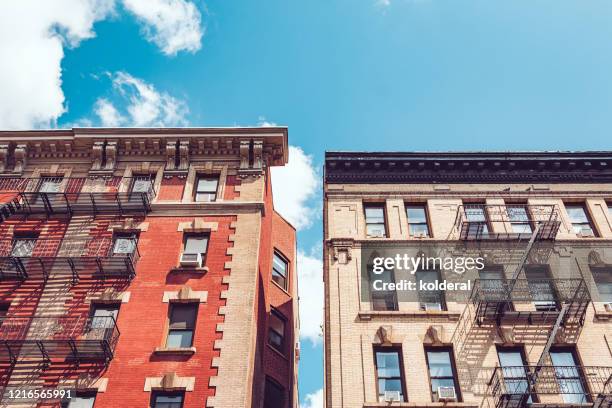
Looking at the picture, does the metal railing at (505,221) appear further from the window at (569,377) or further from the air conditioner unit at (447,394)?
the air conditioner unit at (447,394)

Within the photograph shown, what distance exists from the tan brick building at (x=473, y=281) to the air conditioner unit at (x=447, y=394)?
3cm

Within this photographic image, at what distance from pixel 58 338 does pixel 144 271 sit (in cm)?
368

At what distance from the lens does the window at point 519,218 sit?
2303cm

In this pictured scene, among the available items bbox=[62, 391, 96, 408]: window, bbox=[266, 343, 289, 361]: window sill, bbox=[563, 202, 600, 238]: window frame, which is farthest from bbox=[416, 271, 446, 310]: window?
bbox=[62, 391, 96, 408]: window

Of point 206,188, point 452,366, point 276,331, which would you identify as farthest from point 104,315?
point 452,366

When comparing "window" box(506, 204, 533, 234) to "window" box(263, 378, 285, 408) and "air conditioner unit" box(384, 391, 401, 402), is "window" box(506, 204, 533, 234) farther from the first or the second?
"window" box(263, 378, 285, 408)

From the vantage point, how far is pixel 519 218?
930 inches

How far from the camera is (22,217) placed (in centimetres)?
2328

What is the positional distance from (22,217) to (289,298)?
40.7 feet

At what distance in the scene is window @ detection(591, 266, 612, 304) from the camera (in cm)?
2100

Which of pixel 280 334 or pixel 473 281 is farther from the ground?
pixel 280 334

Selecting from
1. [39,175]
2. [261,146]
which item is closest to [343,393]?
[261,146]

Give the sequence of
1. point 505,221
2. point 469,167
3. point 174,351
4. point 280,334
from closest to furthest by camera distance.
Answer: point 174,351
point 505,221
point 469,167
point 280,334

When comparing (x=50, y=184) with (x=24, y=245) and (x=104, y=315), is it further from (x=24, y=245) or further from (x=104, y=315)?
(x=104, y=315)
